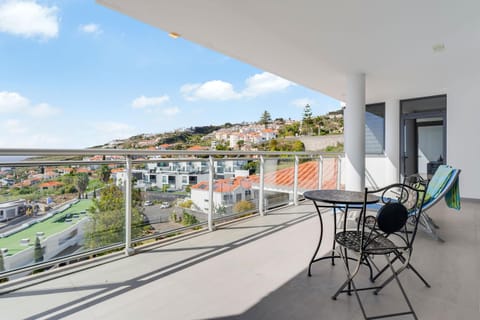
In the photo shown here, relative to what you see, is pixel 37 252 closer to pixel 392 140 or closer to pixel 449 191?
pixel 449 191

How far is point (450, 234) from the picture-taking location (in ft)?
12.6

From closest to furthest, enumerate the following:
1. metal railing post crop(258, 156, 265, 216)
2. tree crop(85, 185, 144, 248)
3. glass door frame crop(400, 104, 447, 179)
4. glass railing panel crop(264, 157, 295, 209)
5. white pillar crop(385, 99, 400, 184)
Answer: tree crop(85, 185, 144, 248) < metal railing post crop(258, 156, 265, 216) < glass railing panel crop(264, 157, 295, 209) < glass door frame crop(400, 104, 447, 179) < white pillar crop(385, 99, 400, 184)

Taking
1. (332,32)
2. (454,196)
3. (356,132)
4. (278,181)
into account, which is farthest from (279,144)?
(454,196)

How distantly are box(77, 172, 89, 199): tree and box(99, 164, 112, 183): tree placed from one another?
0.16 m

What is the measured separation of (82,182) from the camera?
2.71m

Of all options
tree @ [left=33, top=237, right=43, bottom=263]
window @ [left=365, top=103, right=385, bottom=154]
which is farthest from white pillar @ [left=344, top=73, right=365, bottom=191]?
tree @ [left=33, top=237, right=43, bottom=263]

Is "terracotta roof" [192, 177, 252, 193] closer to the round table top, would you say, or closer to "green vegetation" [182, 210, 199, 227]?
"green vegetation" [182, 210, 199, 227]

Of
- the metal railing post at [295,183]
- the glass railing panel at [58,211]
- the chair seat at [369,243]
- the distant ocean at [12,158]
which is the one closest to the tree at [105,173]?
the glass railing panel at [58,211]

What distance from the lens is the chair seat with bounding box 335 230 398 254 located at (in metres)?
2.03

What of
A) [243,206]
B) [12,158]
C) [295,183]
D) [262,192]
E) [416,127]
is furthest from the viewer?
[416,127]

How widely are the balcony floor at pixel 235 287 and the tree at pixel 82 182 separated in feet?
2.45

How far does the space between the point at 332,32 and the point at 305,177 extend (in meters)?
3.10

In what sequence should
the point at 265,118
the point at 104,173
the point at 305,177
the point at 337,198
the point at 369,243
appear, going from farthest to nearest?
1. the point at 265,118
2. the point at 305,177
3. the point at 104,173
4. the point at 337,198
5. the point at 369,243

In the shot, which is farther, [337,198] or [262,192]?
[262,192]
